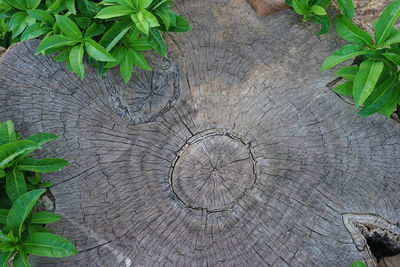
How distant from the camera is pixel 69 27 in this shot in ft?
6.64

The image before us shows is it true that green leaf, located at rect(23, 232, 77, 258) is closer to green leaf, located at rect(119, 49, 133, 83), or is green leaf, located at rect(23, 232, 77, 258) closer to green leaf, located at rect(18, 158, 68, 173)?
green leaf, located at rect(18, 158, 68, 173)

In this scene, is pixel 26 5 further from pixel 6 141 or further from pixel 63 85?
pixel 6 141

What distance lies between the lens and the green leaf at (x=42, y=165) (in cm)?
196

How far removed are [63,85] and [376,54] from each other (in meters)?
1.80

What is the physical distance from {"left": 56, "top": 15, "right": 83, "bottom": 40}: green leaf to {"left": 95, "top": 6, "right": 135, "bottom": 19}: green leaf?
0.57ft

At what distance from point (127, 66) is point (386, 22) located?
144 cm

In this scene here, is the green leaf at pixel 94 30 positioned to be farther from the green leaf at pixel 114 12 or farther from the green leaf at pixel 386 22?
the green leaf at pixel 386 22

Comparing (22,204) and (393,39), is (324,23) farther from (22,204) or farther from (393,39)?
(22,204)

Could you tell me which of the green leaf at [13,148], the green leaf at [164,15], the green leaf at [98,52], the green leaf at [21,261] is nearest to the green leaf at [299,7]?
the green leaf at [164,15]

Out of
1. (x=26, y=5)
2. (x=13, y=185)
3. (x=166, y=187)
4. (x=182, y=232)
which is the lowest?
(x=182, y=232)

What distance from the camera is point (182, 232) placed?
2.09 m

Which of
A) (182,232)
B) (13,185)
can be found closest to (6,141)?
(13,185)

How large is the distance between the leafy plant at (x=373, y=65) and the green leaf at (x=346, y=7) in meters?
0.07

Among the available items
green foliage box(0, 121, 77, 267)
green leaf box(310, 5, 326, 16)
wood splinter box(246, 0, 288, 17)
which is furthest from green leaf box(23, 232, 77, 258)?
green leaf box(310, 5, 326, 16)
